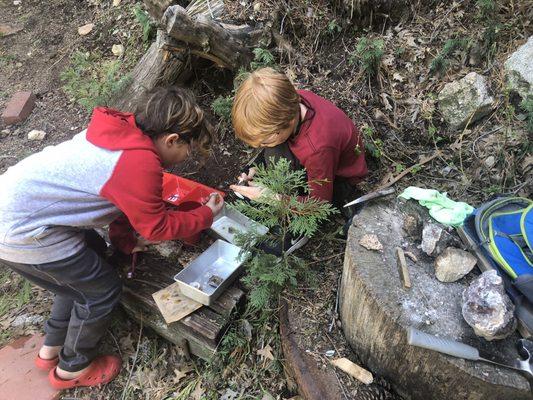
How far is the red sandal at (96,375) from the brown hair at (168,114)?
174cm

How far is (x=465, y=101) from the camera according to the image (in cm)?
352

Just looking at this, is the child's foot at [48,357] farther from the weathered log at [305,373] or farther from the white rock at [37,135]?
the white rock at [37,135]

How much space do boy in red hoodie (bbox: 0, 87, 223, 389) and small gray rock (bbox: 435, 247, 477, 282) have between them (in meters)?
1.42

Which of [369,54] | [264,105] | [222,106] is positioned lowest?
[222,106]

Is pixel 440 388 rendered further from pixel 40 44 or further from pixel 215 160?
pixel 40 44

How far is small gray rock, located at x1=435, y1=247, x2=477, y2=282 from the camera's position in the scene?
2.21 m

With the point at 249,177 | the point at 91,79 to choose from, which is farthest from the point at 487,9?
the point at 91,79

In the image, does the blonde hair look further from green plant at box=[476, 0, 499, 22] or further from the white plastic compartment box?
green plant at box=[476, 0, 499, 22]

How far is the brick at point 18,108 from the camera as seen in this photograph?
5031mm

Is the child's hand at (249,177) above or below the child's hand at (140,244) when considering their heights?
above

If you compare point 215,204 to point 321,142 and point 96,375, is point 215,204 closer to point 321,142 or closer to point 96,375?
point 321,142

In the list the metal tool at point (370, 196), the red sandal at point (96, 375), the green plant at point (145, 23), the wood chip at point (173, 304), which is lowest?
the red sandal at point (96, 375)

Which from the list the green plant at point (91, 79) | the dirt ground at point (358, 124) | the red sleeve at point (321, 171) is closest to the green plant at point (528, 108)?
the dirt ground at point (358, 124)

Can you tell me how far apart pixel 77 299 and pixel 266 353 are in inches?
50.7
